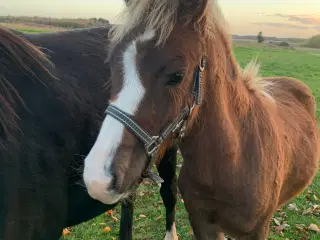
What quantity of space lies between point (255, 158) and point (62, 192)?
132 centimetres

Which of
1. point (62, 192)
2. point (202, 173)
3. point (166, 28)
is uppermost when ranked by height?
point (166, 28)

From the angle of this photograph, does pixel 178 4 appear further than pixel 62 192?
No

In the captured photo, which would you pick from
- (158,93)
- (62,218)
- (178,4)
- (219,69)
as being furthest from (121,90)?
(62,218)

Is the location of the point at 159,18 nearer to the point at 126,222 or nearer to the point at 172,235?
the point at 126,222

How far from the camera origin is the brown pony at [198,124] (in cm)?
186

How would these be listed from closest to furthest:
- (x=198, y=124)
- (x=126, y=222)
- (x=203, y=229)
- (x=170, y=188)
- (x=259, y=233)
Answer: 1. (x=198, y=124)
2. (x=259, y=233)
3. (x=203, y=229)
4. (x=126, y=222)
5. (x=170, y=188)

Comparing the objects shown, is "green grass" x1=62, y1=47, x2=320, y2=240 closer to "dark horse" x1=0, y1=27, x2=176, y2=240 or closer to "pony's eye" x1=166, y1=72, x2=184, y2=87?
"dark horse" x1=0, y1=27, x2=176, y2=240

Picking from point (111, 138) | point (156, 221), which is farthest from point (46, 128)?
point (156, 221)

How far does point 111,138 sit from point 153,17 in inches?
26.4

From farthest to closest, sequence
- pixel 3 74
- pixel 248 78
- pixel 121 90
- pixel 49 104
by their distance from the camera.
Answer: pixel 248 78, pixel 49 104, pixel 3 74, pixel 121 90

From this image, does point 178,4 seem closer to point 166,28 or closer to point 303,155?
point 166,28

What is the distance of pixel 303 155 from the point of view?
3.27 metres

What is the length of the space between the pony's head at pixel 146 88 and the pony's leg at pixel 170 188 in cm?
165

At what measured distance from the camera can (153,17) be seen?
197 centimetres
